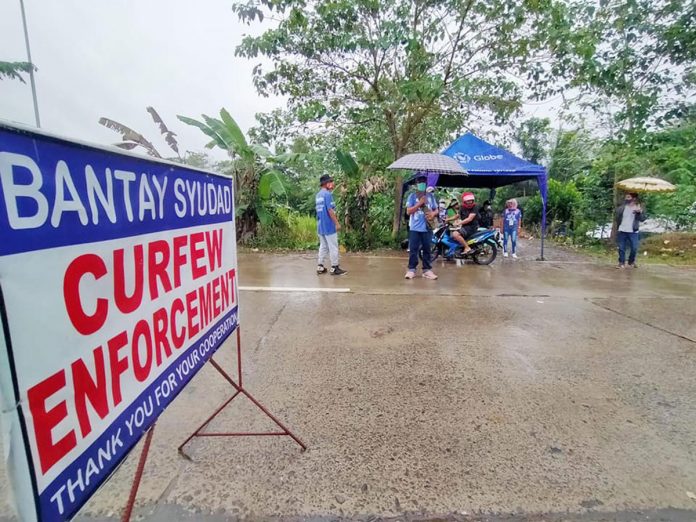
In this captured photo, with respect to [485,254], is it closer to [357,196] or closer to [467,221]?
[467,221]

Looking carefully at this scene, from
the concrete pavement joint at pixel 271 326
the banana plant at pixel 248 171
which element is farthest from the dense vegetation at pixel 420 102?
the concrete pavement joint at pixel 271 326

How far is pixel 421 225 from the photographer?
6.23 meters

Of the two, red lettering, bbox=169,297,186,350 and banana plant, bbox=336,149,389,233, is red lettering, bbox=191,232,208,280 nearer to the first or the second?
red lettering, bbox=169,297,186,350

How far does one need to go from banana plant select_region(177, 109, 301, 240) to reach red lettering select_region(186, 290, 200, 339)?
24.9 feet

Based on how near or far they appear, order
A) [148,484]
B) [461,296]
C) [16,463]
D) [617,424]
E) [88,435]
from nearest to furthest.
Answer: [16,463], [88,435], [148,484], [617,424], [461,296]

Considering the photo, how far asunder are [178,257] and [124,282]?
12.9 inches

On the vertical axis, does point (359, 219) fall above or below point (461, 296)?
above

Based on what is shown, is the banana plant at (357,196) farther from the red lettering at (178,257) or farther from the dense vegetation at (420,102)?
the red lettering at (178,257)

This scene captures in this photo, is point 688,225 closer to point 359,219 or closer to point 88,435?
point 359,219

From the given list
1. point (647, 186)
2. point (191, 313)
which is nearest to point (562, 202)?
point (647, 186)

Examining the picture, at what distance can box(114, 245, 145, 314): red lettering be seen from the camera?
3.67ft

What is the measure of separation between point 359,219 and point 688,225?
36.1ft

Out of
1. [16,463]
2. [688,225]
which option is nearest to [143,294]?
[16,463]

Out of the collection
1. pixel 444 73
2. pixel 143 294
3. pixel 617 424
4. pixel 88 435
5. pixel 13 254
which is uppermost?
pixel 444 73
